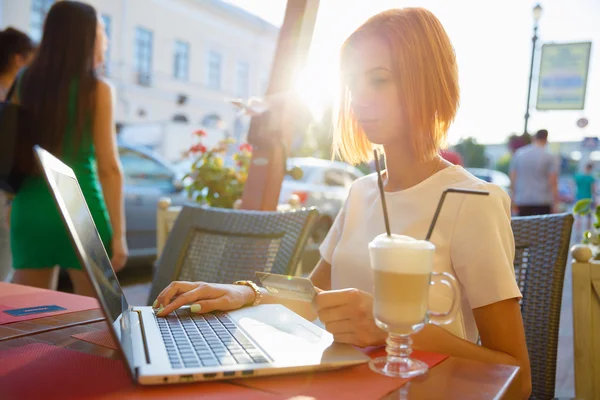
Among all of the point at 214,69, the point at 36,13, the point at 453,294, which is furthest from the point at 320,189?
the point at 214,69

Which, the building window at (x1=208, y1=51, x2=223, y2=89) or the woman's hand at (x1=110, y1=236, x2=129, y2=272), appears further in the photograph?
the building window at (x1=208, y1=51, x2=223, y2=89)

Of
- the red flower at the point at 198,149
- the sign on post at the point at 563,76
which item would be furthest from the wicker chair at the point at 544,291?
the sign on post at the point at 563,76

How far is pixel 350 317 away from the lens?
0.99m

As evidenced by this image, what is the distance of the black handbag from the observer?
223 centimetres

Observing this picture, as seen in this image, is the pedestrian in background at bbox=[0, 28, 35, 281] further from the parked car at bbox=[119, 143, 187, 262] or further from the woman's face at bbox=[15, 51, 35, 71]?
the parked car at bbox=[119, 143, 187, 262]

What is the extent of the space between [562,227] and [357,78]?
665 mm

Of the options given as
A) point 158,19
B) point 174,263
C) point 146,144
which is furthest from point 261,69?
point 174,263

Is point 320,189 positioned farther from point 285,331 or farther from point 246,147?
point 285,331

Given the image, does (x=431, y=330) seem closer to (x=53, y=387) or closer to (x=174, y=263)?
(x=53, y=387)

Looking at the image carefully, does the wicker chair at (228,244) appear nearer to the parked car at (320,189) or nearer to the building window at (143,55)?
the parked car at (320,189)

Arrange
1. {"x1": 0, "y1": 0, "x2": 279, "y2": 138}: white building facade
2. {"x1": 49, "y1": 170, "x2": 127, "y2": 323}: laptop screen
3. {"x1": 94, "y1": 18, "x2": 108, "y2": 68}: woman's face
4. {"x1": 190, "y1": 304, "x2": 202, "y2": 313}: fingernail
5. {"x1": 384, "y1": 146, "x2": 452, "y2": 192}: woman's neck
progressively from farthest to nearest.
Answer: {"x1": 0, "y1": 0, "x2": 279, "y2": 138}: white building facade, {"x1": 94, "y1": 18, "x2": 108, "y2": 68}: woman's face, {"x1": 384, "y1": 146, "x2": 452, "y2": 192}: woman's neck, {"x1": 190, "y1": 304, "x2": 202, "y2": 313}: fingernail, {"x1": 49, "y1": 170, "x2": 127, "y2": 323}: laptop screen

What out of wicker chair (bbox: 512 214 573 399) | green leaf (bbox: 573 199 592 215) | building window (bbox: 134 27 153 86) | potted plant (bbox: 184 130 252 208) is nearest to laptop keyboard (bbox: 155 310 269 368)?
wicker chair (bbox: 512 214 573 399)

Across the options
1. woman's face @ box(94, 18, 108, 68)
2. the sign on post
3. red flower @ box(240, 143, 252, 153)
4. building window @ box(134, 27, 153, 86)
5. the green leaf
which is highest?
building window @ box(134, 27, 153, 86)

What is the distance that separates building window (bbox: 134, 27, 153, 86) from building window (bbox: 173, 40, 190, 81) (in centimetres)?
142
